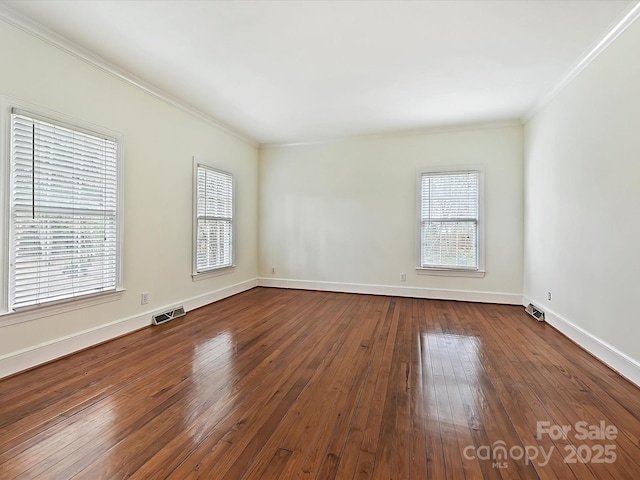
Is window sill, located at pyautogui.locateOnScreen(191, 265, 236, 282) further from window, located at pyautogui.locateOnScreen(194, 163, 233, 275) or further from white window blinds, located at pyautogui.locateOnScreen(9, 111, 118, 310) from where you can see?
white window blinds, located at pyautogui.locateOnScreen(9, 111, 118, 310)

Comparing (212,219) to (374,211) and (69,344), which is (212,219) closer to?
(69,344)

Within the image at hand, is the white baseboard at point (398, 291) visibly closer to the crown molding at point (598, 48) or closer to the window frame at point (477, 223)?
the window frame at point (477, 223)

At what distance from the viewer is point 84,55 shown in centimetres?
284

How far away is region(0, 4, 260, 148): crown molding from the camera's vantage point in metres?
2.36

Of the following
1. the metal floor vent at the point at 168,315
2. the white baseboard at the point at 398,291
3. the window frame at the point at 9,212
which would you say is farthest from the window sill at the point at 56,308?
the white baseboard at the point at 398,291

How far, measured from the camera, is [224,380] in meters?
2.29

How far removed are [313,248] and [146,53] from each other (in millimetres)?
3754

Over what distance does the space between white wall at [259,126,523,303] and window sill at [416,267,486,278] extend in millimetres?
73

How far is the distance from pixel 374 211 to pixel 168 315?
356 cm

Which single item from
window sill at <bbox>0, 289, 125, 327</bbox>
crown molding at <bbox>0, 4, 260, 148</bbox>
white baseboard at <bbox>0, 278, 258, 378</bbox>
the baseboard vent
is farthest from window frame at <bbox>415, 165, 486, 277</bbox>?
window sill at <bbox>0, 289, 125, 327</bbox>

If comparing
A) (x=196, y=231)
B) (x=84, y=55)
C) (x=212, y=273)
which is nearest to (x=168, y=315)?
(x=212, y=273)

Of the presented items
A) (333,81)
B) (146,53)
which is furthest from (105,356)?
(333,81)

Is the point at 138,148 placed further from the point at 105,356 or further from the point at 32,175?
the point at 105,356

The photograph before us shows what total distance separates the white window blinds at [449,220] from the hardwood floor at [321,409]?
175cm
